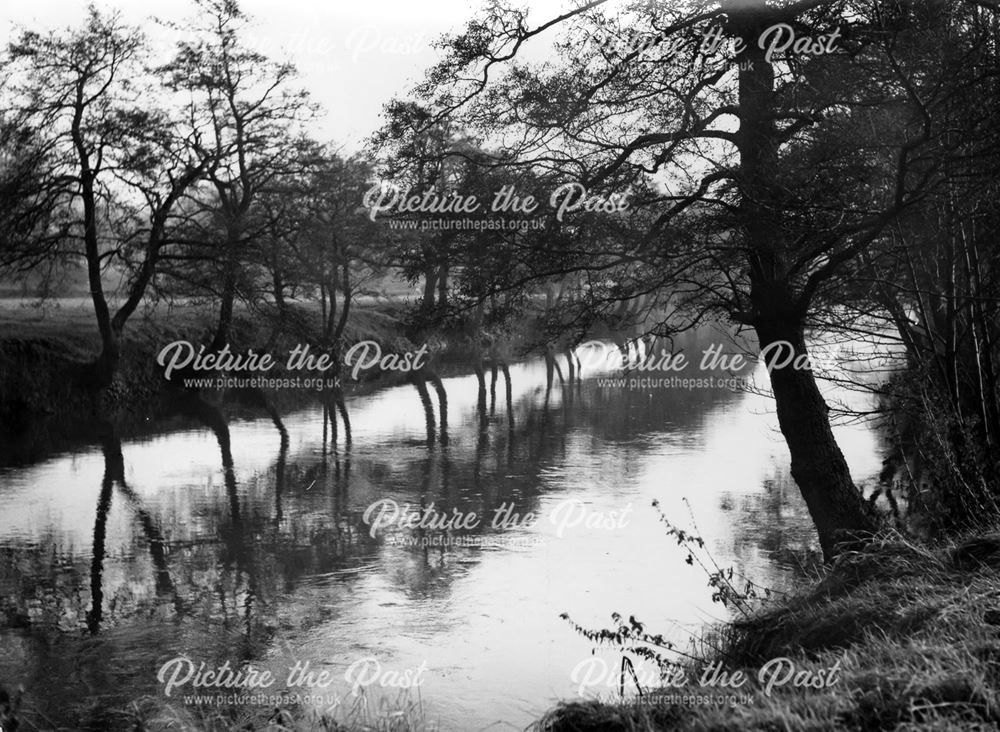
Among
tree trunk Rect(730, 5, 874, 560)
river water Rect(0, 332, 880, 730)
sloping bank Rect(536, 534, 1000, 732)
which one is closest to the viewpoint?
sloping bank Rect(536, 534, 1000, 732)

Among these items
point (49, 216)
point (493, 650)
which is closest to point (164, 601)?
point (493, 650)

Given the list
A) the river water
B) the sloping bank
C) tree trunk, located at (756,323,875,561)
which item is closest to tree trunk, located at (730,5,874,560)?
tree trunk, located at (756,323,875,561)

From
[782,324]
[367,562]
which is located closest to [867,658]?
[782,324]

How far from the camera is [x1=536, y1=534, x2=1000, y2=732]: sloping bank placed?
3971 mm

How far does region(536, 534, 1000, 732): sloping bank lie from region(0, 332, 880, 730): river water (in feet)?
3.95

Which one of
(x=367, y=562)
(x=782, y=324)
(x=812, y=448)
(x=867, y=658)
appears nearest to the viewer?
(x=867, y=658)

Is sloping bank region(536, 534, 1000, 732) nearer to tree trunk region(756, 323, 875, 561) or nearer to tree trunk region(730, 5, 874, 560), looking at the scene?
tree trunk region(730, 5, 874, 560)

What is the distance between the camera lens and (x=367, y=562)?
11828 mm

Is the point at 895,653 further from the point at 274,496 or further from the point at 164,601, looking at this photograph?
the point at 274,496

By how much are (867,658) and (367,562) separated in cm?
778

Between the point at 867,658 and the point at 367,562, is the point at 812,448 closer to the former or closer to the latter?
the point at 367,562

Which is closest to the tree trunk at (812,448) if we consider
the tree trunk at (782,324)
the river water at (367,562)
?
the tree trunk at (782,324)

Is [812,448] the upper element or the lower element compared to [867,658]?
upper

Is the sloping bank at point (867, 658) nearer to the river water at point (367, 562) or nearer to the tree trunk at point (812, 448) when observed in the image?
the river water at point (367, 562)
